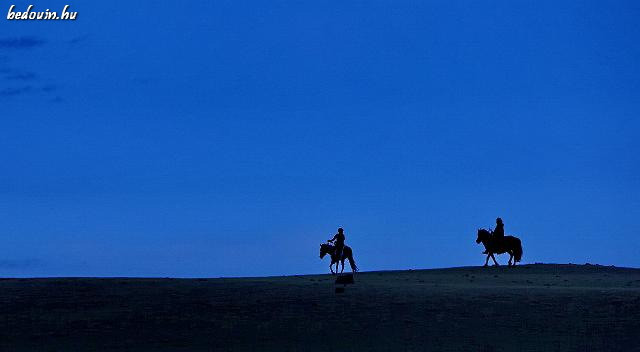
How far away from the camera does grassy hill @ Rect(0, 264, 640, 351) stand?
1817cm

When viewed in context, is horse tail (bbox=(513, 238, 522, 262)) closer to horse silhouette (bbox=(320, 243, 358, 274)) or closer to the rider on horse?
the rider on horse

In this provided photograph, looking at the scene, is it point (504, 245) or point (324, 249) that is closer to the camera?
point (324, 249)

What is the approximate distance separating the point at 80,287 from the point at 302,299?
6.72m

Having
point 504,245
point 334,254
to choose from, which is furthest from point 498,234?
point 334,254

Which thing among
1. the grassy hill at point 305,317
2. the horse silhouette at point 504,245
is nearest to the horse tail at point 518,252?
the horse silhouette at point 504,245

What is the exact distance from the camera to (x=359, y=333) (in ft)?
62.2

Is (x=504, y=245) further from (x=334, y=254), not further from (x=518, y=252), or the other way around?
(x=334, y=254)

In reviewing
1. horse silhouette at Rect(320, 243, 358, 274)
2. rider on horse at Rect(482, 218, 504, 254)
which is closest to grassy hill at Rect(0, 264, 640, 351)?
horse silhouette at Rect(320, 243, 358, 274)

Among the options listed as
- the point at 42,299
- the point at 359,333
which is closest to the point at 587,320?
the point at 359,333

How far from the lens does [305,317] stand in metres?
20.6

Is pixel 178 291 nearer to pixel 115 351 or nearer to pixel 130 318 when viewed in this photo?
pixel 130 318

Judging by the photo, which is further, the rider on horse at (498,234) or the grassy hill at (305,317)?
the rider on horse at (498,234)

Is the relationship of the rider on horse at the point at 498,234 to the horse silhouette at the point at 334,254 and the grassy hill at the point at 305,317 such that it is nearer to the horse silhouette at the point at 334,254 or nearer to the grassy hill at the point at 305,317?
the horse silhouette at the point at 334,254

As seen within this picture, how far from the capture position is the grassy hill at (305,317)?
59.6 ft
